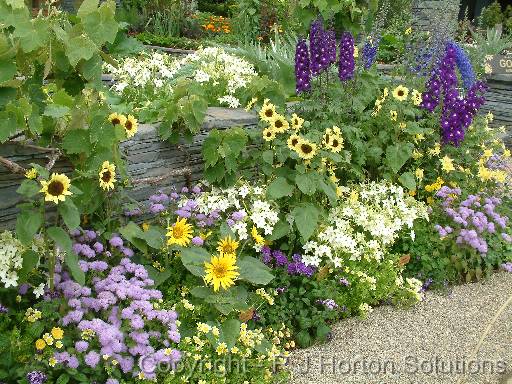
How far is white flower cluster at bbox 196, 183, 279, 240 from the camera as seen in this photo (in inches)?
120

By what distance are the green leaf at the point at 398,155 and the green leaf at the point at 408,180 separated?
7 cm

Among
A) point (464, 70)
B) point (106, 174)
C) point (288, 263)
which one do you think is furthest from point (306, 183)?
point (464, 70)

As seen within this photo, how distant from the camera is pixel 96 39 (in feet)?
7.29

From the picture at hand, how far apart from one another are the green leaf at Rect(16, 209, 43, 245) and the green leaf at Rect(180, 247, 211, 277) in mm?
650

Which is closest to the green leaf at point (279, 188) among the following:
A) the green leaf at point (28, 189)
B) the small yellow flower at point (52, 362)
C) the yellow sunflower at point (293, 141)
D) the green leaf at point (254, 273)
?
the yellow sunflower at point (293, 141)

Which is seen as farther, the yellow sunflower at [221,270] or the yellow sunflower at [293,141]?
the yellow sunflower at [293,141]

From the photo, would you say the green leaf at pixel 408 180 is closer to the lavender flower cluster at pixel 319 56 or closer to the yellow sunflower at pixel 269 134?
the lavender flower cluster at pixel 319 56

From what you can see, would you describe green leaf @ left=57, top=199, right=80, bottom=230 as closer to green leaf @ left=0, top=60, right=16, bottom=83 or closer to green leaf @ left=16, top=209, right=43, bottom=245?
green leaf @ left=16, top=209, right=43, bottom=245

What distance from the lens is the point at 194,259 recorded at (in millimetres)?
2682

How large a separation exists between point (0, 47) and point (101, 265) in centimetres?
90

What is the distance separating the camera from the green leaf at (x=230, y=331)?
8.32 feet

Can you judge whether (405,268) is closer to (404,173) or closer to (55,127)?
(404,173)

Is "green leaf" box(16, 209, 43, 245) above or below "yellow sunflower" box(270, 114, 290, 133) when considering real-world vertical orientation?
below

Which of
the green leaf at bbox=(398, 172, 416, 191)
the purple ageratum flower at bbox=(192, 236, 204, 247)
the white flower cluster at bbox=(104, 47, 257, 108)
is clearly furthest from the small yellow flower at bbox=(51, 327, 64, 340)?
the green leaf at bbox=(398, 172, 416, 191)
